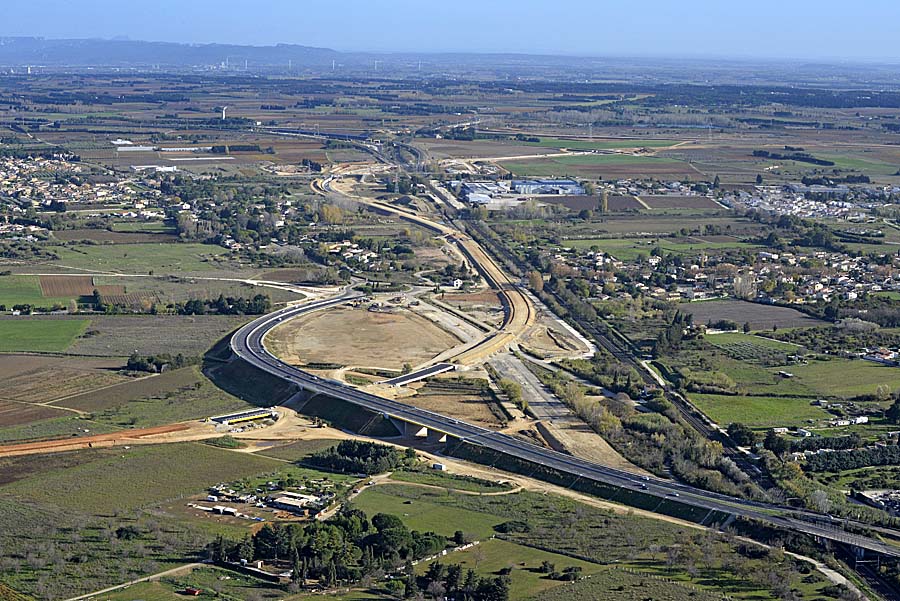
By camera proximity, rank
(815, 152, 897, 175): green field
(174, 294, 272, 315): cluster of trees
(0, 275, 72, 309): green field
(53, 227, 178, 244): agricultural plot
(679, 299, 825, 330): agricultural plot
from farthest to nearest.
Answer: (815, 152, 897, 175): green field < (53, 227, 178, 244): agricultural plot < (0, 275, 72, 309): green field < (174, 294, 272, 315): cluster of trees < (679, 299, 825, 330): agricultural plot

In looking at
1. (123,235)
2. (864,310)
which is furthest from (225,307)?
(864,310)

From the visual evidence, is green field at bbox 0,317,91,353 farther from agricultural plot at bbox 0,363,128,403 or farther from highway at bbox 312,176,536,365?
highway at bbox 312,176,536,365

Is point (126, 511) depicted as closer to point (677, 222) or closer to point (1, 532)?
point (1, 532)

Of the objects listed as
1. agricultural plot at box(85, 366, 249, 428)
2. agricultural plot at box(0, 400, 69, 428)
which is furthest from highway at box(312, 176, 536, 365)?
agricultural plot at box(0, 400, 69, 428)

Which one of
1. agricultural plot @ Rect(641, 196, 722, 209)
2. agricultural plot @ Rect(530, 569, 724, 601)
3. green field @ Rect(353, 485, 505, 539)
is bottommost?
green field @ Rect(353, 485, 505, 539)

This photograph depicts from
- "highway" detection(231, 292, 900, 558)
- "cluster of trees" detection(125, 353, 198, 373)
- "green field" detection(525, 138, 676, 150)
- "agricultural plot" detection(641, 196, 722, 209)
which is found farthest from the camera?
"green field" detection(525, 138, 676, 150)

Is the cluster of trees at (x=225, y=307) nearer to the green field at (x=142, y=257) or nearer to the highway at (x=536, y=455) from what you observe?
the highway at (x=536, y=455)
